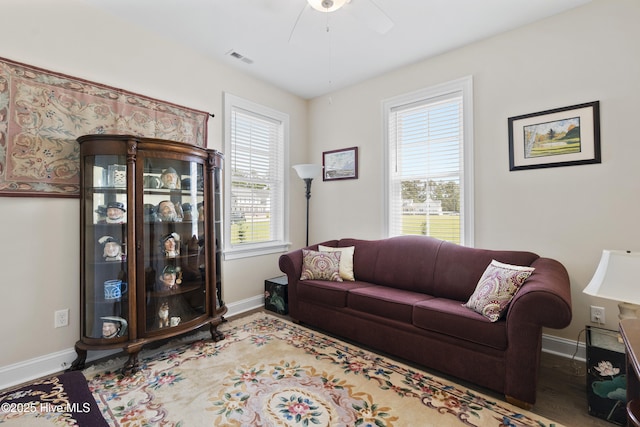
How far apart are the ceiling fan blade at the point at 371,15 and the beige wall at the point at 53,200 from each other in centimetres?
199

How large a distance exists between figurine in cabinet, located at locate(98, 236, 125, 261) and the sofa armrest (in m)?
2.75

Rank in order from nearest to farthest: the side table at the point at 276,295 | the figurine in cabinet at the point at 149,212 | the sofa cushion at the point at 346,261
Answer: the figurine in cabinet at the point at 149,212 < the sofa cushion at the point at 346,261 < the side table at the point at 276,295

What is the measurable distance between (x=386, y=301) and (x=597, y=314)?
1.63 metres

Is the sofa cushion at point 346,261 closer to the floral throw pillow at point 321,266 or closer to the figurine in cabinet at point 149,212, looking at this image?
the floral throw pillow at point 321,266

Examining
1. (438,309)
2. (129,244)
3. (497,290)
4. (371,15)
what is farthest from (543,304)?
(129,244)

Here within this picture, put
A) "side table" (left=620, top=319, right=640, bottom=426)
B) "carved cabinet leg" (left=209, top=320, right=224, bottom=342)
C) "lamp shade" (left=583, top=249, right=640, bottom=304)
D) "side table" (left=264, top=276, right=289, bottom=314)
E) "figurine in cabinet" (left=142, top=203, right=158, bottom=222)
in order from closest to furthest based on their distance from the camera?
"side table" (left=620, top=319, right=640, bottom=426) < "lamp shade" (left=583, top=249, right=640, bottom=304) < "figurine in cabinet" (left=142, top=203, right=158, bottom=222) < "carved cabinet leg" (left=209, top=320, right=224, bottom=342) < "side table" (left=264, top=276, right=289, bottom=314)

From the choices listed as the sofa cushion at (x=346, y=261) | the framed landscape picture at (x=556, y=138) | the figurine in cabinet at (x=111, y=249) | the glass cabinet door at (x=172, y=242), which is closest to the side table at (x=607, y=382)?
the framed landscape picture at (x=556, y=138)

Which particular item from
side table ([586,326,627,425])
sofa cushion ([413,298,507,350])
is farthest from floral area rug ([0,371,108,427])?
side table ([586,326,627,425])

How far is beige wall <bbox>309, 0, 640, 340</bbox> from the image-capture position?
2.26m

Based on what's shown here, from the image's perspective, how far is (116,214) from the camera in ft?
7.47

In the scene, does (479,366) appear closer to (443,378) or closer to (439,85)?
(443,378)

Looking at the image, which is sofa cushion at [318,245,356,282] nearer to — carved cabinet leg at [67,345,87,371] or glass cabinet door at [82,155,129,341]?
glass cabinet door at [82,155,129,341]

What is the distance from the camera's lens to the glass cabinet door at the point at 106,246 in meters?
2.27

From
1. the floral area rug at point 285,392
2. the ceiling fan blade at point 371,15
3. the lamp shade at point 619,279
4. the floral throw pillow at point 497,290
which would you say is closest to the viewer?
the lamp shade at point 619,279
